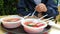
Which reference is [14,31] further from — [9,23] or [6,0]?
[6,0]

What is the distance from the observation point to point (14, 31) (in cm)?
75

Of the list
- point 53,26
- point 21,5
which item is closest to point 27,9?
point 21,5

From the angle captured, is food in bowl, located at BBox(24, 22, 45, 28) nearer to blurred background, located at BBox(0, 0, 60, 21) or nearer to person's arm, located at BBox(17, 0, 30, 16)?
person's arm, located at BBox(17, 0, 30, 16)

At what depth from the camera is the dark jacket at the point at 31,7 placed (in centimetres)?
103

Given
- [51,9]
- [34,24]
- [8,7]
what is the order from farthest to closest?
1. [8,7]
2. [51,9]
3. [34,24]

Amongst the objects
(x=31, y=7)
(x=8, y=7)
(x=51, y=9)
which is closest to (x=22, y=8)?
(x=31, y=7)

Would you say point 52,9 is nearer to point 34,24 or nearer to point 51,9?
point 51,9

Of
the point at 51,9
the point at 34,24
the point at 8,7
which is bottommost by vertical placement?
the point at 34,24

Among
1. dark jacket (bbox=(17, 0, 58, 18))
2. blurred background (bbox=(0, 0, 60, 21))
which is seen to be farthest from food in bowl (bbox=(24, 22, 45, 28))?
blurred background (bbox=(0, 0, 60, 21))

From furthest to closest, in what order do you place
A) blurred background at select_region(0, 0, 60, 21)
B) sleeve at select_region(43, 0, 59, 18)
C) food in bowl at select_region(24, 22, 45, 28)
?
blurred background at select_region(0, 0, 60, 21), sleeve at select_region(43, 0, 59, 18), food in bowl at select_region(24, 22, 45, 28)

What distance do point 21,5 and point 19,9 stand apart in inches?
1.5

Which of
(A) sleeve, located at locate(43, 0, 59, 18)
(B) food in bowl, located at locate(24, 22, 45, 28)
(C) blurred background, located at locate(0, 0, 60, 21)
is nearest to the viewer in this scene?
(B) food in bowl, located at locate(24, 22, 45, 28)

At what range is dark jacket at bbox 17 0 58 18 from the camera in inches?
40.5

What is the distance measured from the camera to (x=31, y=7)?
113 centimetres
